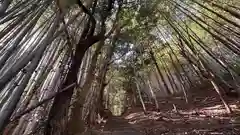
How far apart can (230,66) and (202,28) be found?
153cm

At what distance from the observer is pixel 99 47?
7.89m

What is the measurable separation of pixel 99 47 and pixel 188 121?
2904 millimetres

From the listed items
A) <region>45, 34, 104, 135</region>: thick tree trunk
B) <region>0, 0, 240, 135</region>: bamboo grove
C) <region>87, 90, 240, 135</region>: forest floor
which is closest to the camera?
<region>45, 34, 104, 135</region>: thick tree trunk

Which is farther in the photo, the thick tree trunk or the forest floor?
the forest floor

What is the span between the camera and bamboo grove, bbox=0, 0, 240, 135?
5.34 meters

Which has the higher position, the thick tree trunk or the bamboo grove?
the bamboo grove

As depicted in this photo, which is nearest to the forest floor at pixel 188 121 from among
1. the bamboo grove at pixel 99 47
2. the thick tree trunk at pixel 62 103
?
the bamboo grove at pixel 99 47

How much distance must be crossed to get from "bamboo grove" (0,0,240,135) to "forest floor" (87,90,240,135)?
493mm

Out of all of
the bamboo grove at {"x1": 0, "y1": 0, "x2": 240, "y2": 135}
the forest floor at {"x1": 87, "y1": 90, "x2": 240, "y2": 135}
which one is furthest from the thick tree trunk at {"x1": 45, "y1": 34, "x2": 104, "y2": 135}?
the forest floor at {"x1": 87, "y1": 90, "x2": 240, "y2": 135}

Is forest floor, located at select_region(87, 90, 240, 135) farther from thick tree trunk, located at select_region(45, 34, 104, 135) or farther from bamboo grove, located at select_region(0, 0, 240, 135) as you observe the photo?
thick tree trunk, located at select_region(45, 34, 104, 135)

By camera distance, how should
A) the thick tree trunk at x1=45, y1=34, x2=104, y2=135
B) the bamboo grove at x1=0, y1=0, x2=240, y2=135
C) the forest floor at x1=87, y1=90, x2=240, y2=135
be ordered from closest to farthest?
the thick tree trunk at x1=45, y1=34, x2=104, y2=135, the bamboo grove at x1=0, y1=0, x2=240, y2=135, the forest floor at x1=87, y1=90, x2=240, y2=135

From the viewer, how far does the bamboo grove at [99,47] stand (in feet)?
17.5

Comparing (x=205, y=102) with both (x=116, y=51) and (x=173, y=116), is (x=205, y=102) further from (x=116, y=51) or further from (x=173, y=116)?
(x=116, y=51)

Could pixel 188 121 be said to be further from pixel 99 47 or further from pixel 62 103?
pixel 62 103
